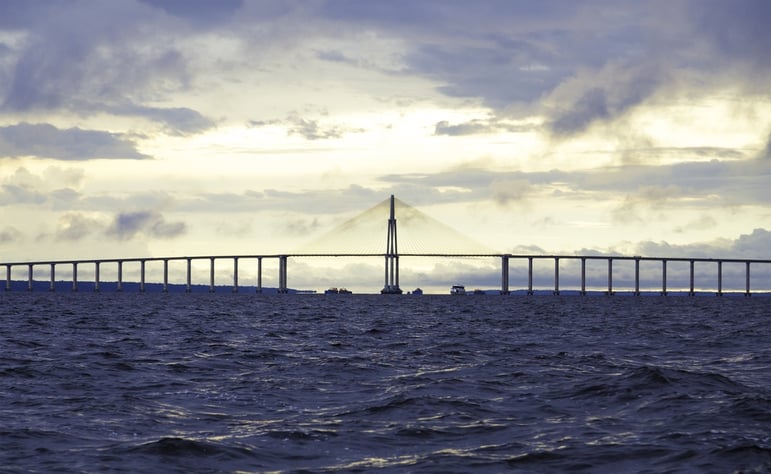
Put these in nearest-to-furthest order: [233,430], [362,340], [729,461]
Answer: [729,461]
[233,430]
[362,340]

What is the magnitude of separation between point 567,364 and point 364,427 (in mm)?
13040

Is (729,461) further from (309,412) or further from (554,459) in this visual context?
(309,412)

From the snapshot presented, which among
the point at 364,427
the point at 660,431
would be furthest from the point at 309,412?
the point at 660,431

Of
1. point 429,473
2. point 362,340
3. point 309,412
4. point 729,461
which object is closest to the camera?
point 429,473

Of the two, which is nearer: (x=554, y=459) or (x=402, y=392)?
(x=554, y=459)

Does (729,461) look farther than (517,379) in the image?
No

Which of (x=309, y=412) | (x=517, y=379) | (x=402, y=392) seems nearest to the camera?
(x=309, y=412)

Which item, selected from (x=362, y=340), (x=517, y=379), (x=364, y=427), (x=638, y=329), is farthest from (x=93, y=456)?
(x=638, y=329)

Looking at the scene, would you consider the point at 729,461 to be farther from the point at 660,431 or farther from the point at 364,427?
the point at 364,427

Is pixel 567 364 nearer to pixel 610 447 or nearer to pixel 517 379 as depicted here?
pixel 517 379

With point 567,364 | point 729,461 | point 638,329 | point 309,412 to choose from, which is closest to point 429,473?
point 729,461

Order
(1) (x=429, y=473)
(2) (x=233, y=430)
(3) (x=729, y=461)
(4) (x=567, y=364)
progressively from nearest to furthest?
(1) (x=429, y=473)
(3) (x=729, y=461)
(2) (x=233, y=430)
(4) (x=567, y=364)

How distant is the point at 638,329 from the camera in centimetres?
5406

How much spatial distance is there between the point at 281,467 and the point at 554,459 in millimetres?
4007
